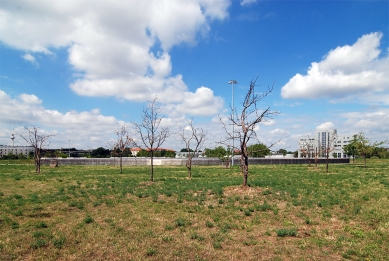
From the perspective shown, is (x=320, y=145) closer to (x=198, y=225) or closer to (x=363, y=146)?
(x=363, y=146)

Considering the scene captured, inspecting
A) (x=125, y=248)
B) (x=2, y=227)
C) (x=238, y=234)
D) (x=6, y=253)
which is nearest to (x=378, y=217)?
(x=238, y=234)

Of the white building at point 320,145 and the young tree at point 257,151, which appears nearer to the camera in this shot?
the young tree at point 257,151

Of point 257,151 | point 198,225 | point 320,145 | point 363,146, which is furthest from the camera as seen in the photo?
point 320,145

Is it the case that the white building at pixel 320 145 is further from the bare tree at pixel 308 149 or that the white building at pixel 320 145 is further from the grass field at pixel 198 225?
the grass field at pixel 198 225

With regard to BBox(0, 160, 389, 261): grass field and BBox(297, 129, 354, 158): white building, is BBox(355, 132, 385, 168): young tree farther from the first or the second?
BBox(0, 160, 389, 261): grass field

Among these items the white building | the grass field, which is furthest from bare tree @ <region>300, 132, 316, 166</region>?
the grass field

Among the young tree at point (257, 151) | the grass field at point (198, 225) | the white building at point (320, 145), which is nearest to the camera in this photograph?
the grass field at point (198, 225)

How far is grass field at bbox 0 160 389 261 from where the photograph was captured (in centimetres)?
588

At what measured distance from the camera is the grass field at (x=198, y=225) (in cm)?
588

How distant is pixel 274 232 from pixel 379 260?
2.38 metres

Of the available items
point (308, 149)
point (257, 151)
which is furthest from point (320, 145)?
point (257, 151)

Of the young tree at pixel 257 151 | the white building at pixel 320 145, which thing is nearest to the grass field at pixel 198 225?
the young tree at pixel 257 151

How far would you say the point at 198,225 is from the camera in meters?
7.86

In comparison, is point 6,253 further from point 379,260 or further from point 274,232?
point 379,260
